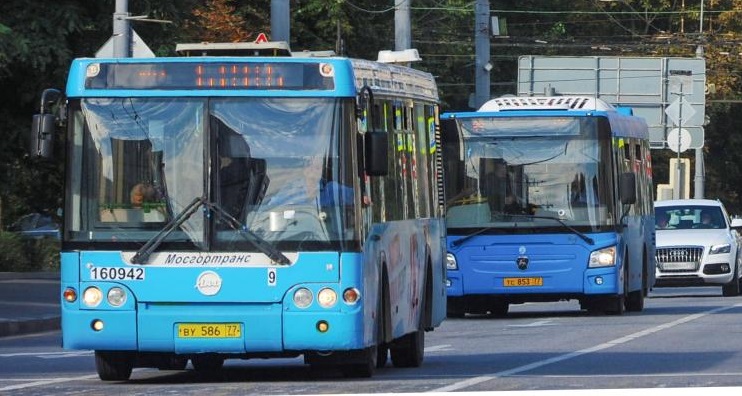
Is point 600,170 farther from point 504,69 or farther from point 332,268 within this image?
point 504,69

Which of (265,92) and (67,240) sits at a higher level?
(265,92)

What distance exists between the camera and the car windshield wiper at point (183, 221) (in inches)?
603

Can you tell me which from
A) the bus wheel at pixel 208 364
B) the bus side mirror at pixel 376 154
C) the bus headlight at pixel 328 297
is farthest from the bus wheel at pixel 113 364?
the bus side mirror at pixel 376 154

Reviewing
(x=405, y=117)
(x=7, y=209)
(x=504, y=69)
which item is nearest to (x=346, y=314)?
(x=405, y=117)

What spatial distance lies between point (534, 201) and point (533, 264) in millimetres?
847

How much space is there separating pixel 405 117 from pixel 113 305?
11.4 feet

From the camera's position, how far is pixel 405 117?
17.8 metres

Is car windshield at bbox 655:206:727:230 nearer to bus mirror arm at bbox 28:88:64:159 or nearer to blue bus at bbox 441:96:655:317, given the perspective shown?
blue bus at bbox 441:96:655:317

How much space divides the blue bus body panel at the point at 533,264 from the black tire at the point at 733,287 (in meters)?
10.2

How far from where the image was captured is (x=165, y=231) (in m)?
15.4

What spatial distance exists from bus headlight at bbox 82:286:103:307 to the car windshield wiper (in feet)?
1.18

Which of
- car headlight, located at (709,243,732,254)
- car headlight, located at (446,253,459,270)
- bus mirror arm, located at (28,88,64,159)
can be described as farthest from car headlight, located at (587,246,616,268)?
bus mirror arm, located at (28,88,64,159)

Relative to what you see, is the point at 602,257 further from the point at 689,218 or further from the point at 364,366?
the point at 364,366

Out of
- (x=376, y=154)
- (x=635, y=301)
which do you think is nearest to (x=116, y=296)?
(x=376, y=154)
